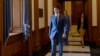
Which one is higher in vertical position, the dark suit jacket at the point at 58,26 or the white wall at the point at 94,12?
the white wall at the point at 94,12

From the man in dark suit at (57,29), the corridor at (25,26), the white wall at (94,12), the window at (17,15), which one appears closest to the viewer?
the corridor at (25,26)

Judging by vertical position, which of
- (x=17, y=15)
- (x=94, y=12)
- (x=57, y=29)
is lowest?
(x=57, y=29)

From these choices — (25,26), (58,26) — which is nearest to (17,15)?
(25,26)

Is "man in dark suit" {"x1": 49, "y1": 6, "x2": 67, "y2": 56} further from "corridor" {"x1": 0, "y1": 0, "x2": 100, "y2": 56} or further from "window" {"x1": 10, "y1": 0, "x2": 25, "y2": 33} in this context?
"window" {"x1": 10, "y1": 0, "x2": 25, "y2": 33}

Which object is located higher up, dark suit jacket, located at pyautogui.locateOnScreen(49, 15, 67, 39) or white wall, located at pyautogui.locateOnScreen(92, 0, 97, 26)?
white wall, located at pyautogui.locateOnScreen(92, 0, 97, 26)

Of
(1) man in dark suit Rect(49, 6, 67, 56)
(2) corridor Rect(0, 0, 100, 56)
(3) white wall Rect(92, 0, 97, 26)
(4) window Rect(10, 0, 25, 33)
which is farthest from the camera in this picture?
(3) white wall Rect(92, 0, 97, 26)

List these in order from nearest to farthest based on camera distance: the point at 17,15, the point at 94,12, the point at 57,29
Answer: the point at 57,29 < the point at 17,15 < the point at 94,12

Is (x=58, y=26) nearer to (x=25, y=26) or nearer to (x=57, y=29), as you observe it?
(x=57, y=29)

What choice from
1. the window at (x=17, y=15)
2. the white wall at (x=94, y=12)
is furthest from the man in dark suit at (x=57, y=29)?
the white wall at (x=94, y=12)

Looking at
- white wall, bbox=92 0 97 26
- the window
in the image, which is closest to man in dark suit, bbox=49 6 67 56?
the window

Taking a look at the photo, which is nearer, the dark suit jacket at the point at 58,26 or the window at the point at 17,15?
the dark suit jacket at the point at 58,26

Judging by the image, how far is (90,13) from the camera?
35.0ft

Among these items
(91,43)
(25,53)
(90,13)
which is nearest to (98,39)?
(91,43)

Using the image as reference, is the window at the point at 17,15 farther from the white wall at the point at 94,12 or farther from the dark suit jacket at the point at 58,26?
the white wall at the point at 94,12
